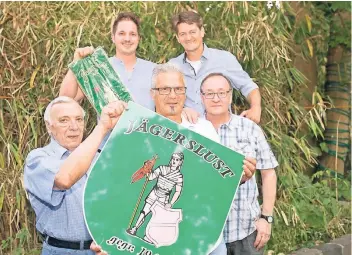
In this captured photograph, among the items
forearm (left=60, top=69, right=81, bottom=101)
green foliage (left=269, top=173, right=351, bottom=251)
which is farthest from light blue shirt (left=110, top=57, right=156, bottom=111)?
green foliage (left=269, top=173, right=351, bottom=251)

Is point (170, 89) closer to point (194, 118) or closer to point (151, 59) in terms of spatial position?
point (194, 118)

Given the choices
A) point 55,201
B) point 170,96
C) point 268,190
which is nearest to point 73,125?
point 55,201

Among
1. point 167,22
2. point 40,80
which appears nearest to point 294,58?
point 167,22

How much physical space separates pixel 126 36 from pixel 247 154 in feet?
2.82

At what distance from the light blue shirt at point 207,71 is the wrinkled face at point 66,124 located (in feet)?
2.78

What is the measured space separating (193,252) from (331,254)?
8.01 ft

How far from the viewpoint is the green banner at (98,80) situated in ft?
11.3

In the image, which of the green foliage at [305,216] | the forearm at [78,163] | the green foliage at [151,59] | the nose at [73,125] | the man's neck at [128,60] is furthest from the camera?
the green foliage at [305,216]

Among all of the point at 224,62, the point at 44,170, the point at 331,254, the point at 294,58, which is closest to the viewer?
the point at 44,170

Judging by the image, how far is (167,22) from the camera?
5059 mm

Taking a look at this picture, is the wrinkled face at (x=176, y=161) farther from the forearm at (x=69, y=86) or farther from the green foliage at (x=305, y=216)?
the green foliage at (x=305, y=216)

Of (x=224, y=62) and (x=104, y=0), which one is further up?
(x=104, y=0)

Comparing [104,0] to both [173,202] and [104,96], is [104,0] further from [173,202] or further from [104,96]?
[173,202]

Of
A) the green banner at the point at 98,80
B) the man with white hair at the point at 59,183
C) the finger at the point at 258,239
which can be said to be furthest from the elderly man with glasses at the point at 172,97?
the finger at the point at 258,239
